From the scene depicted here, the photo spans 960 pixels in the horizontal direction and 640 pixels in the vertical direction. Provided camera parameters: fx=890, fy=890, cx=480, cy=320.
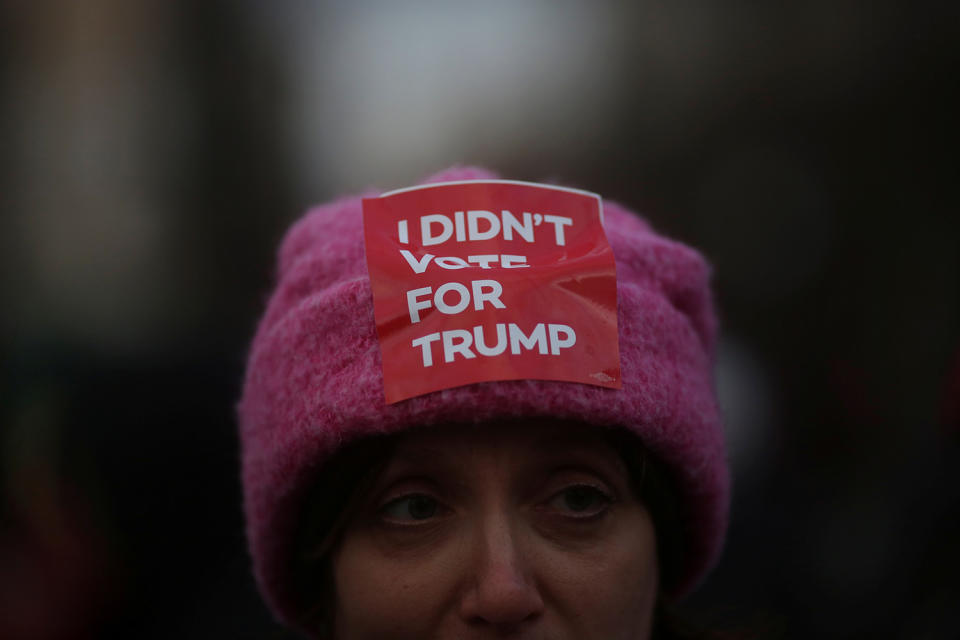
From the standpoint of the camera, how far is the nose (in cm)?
108

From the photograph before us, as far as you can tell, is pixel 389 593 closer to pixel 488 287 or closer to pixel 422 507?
pixel 422 507

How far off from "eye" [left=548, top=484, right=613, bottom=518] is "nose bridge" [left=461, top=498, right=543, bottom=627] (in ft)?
0.25

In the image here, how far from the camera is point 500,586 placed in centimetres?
108

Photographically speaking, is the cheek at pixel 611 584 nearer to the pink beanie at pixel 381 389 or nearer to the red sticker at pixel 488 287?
the pink beanie at pixel 381 389

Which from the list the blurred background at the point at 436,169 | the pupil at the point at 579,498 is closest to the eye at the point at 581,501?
the pupil at the point at 579,498

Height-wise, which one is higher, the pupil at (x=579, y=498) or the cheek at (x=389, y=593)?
the pupil at (x=579, y=498)

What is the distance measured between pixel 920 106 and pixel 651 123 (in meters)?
1.28

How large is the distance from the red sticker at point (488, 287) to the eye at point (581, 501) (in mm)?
169

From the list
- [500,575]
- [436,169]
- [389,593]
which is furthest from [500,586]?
[436,169]

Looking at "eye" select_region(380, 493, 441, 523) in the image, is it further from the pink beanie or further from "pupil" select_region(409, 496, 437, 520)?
the pink beanie

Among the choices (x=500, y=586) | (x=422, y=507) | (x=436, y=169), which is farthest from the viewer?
(x=436, y=169)

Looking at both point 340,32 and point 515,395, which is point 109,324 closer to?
point 340,32

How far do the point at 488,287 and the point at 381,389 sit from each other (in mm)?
→ 187

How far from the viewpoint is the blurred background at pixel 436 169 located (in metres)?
2.77
